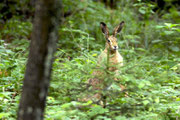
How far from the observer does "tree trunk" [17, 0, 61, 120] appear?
2260mm

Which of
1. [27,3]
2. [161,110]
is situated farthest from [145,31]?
[161,110]

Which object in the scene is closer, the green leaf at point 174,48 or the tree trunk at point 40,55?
the tree trunk at point 40,55

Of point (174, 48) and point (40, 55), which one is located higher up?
point (174, 48)

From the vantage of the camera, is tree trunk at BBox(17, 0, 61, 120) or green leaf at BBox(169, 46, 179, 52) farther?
green leaf at BBox(169, 46, 179, 52)

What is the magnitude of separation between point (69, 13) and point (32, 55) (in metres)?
7.98

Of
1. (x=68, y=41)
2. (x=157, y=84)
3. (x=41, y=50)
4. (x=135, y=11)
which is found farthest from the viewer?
(x=135, y=11)

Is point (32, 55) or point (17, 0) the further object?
point (17, 0)

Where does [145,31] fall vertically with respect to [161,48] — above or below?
above

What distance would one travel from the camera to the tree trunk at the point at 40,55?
2.26m

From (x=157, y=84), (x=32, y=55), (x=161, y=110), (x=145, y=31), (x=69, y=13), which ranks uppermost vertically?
(x=69, y=13)

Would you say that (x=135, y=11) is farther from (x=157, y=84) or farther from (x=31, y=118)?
(x=31, y=118)

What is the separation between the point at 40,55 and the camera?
2.27 meters

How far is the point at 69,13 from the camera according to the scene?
10133 mm

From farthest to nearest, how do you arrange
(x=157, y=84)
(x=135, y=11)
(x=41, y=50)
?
(x=135, y=11) → (x=157, y=84) → (x=41, y=50)
